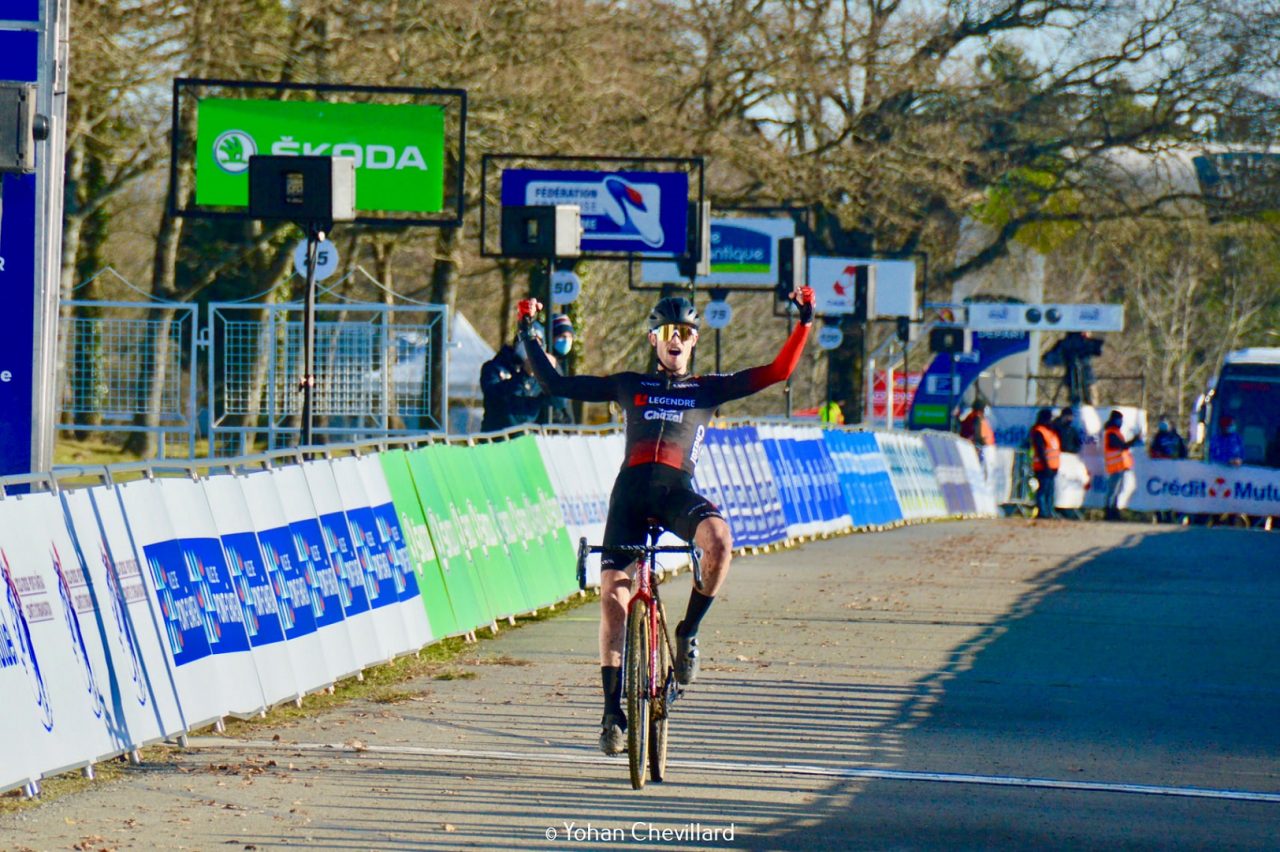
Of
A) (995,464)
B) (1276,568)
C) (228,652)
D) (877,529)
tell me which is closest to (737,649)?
(228,652)

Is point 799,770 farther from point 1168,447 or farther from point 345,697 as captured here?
point 1168,447

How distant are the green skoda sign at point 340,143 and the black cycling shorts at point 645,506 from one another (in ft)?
51.0

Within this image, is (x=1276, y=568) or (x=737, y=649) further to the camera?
(x=1276, y=568)

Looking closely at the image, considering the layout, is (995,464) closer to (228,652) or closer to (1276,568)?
(1276,568)

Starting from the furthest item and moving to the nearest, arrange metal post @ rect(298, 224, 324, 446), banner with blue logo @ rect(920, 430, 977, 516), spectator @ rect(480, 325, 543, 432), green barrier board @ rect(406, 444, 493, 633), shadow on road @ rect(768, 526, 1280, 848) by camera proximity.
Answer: banner with blue logo @ rect(920, 430, 977, 516) < spectator @ rect(480, 325, 543, 432) < metal post @ rect(298, 224, 324, 446) < green barrier board @ rect(406, 444, 493, 633) < shadow on road @ rect(768, 526, 1280, 848)

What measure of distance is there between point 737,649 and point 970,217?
34111mm

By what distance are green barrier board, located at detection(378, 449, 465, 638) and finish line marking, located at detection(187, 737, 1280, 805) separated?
3.35 m

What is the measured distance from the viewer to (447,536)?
535 inches

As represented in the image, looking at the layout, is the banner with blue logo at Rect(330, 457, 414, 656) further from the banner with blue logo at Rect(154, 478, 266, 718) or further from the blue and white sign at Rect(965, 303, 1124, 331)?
the blue and white sign at Rect(965, 303, 1124, 331)

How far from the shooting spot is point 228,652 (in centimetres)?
998

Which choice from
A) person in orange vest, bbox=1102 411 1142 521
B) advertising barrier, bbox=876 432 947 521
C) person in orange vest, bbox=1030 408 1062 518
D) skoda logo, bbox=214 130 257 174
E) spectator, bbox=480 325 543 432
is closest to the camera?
spectator, bbox=480 325 543 432

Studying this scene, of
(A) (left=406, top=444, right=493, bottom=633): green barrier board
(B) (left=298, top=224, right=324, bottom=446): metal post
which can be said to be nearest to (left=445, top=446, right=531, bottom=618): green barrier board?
(A) (left=406, top=444, right=493, bottom=633): green barrier board

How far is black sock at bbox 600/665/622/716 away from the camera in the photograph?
343 inches

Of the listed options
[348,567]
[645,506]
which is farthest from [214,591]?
[645,506]
